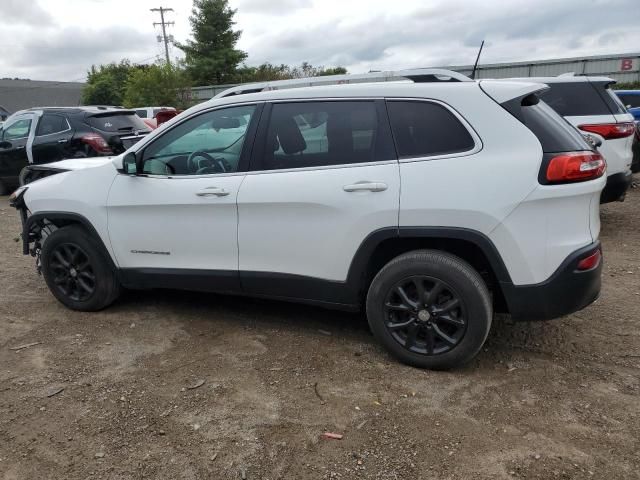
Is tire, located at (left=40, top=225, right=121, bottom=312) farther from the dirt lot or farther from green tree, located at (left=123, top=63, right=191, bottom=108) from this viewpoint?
green tree, located at (left=123, top=63, right=191, bottom=108)

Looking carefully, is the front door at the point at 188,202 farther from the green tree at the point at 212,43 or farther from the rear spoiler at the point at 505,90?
the green tree at the point at 212,43

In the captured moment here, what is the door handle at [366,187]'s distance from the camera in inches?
124

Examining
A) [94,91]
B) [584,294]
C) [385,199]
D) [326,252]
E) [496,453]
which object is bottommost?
[496,453]

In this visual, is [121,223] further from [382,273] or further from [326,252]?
[382,273]

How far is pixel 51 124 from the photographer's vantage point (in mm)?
9312

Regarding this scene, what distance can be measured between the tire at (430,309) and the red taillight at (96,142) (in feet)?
23.1

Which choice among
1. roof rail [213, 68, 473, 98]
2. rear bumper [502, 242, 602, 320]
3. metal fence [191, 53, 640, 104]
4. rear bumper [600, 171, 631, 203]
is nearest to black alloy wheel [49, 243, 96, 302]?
roof rail [213, 68, 473, 98]

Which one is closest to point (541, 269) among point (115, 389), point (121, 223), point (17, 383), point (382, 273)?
point (382, 273)

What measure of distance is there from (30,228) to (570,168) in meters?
4.15

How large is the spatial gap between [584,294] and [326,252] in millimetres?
1527

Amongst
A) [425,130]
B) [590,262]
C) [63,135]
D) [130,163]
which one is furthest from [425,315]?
[63,135]

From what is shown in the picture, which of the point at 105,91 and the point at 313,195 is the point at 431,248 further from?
the point at 105,91

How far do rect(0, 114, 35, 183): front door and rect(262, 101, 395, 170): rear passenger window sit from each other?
7752 mm

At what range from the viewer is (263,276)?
3645mm
